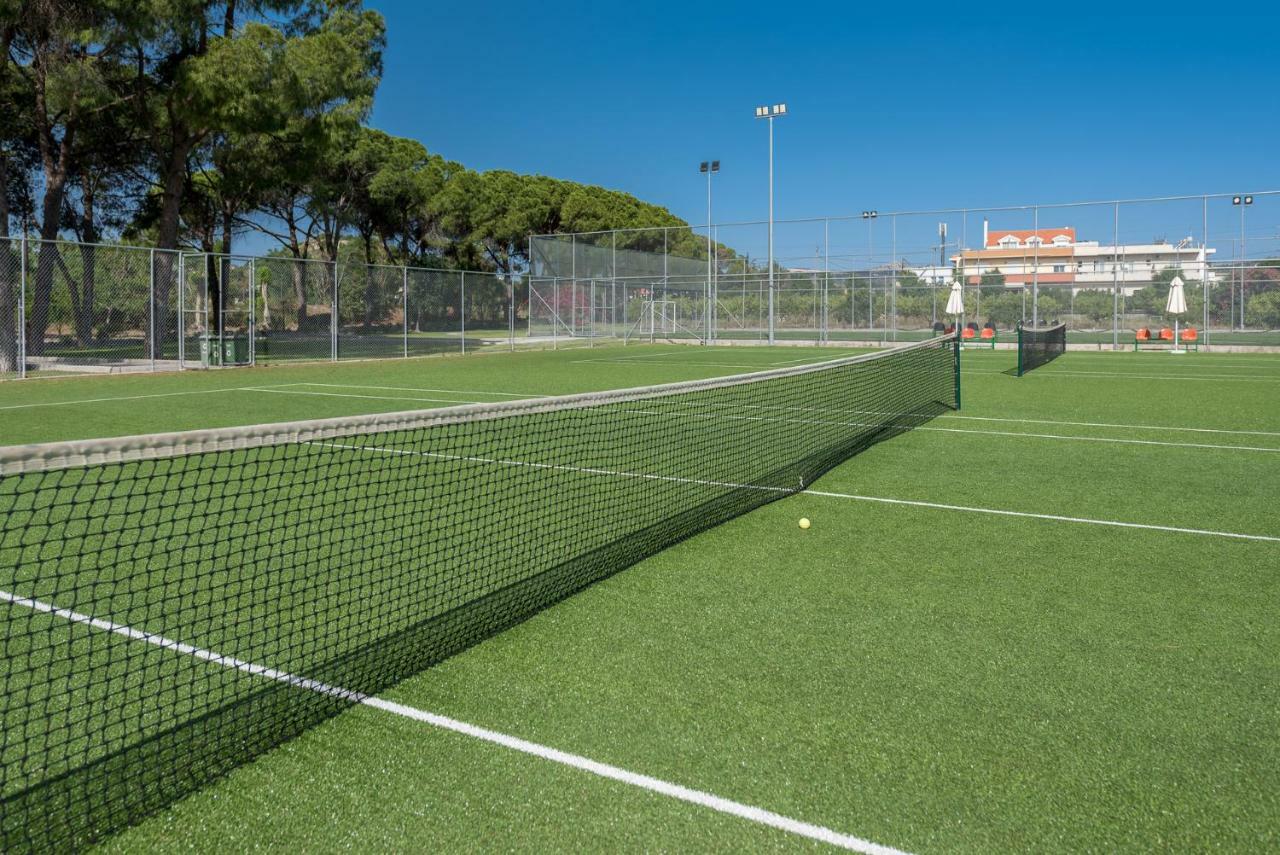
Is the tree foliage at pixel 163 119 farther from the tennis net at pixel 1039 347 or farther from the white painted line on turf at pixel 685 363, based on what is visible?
the tennis net at pixel 1039 347

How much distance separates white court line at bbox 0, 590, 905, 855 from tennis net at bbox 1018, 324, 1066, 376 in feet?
60.6

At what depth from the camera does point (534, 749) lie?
3377 millimetres

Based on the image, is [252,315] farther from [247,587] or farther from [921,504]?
[921,504]

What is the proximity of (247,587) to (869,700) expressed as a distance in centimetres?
350

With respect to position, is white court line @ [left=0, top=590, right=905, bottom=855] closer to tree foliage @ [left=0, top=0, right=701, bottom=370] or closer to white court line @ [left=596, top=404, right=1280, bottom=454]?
white court line @ [left=596, top=404, right=1280, bottom=454]

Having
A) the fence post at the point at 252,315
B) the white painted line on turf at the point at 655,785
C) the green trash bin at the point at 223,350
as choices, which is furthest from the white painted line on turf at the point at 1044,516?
the fence post at the point at 252,315

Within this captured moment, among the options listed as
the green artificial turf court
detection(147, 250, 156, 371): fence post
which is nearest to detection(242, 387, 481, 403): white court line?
detection(147, 250, 156, 371): fence post

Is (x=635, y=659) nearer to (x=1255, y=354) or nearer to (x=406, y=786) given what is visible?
(x=406, y=786)

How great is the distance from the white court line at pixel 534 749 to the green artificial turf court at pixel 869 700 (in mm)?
38

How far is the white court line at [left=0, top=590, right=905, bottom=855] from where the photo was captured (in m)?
2.87

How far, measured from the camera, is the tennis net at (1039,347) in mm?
22469

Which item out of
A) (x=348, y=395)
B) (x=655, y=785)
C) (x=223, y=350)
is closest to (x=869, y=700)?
(x=655, y=785)

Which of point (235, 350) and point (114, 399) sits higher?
point (235, 350)

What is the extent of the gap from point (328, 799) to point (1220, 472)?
8.52 metres
